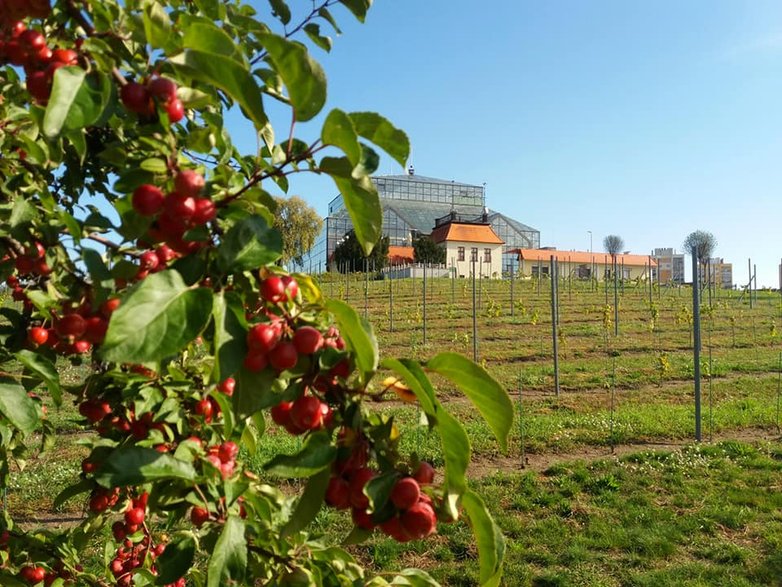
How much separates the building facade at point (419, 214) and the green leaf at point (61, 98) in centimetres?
4338

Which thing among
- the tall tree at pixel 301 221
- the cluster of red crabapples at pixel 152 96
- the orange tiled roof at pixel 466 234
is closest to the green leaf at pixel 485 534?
the cluster of red crabapples at pixel 152 96

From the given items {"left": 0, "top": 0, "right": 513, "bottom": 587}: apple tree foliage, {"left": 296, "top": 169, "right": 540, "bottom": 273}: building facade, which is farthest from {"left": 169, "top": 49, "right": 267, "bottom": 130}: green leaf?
{"left": 296, "top": 169, "right": 540, "bottom": 273}: building facade

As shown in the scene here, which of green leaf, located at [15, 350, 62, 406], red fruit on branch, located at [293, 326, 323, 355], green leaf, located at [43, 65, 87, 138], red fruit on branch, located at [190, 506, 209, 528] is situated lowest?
red fruit on branch, located at [190, 506, 209, 528]

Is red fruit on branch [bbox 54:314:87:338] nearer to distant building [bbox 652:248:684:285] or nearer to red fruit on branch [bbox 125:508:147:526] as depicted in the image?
red fruit on branch [bbox 125:508:147:526]

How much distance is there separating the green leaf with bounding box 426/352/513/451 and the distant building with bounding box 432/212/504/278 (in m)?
39.2

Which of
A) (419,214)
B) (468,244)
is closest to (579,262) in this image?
(468,244)

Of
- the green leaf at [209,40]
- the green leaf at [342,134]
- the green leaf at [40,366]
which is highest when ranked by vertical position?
the green leaf at [209,40]

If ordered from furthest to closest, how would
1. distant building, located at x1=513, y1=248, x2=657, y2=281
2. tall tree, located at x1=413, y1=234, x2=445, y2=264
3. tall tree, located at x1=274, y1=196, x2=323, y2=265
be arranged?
distant building, located at x1=513, y1=248, x2=657, y2=281, tall tree, located at x1=413, y1=234, x2=445, y2=264, tall tree, located at x1=274, y1=196, x2=323, y2=265

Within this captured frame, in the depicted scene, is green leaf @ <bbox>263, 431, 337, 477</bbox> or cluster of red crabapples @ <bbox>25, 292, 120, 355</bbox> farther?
cluster of red crabapples @ <bbox>25, 292, 120, 355</bbox>

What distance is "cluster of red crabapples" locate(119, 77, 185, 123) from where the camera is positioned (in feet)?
2.41

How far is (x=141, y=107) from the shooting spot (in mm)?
752

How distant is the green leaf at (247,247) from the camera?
0.67 meters

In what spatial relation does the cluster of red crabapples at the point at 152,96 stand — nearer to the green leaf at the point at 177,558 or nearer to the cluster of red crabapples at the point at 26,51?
the cluster of red crabapples at the point at 26,51

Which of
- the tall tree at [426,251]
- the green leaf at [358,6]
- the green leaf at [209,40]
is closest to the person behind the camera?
the green leaf at [209,40]
